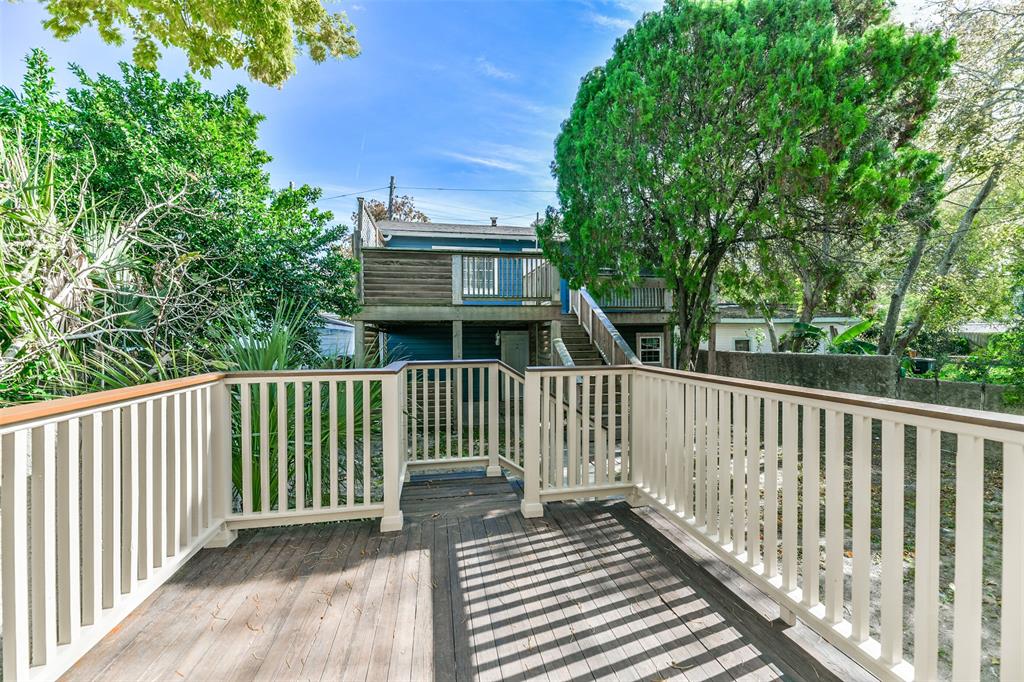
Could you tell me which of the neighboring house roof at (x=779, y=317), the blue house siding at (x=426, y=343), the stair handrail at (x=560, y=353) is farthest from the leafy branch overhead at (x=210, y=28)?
the neighboring house roof at (x=779, y=317)

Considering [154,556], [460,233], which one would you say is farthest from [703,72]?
[460,233]

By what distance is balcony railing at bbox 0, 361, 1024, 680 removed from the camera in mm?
1296

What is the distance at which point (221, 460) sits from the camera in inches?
104

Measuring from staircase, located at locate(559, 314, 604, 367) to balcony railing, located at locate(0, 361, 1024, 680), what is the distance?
204 inches

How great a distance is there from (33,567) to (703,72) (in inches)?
247

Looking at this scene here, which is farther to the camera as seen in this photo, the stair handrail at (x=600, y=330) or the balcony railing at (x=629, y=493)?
the stair handrail at (x=600, y=330)

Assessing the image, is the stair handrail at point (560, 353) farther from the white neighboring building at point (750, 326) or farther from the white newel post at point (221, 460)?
the white neighboring building at point (750, 326)

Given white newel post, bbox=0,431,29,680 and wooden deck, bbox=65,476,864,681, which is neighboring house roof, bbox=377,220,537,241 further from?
white newel post, bbox=0,431,29,680

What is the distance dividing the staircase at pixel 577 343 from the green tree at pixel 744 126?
9.64ft

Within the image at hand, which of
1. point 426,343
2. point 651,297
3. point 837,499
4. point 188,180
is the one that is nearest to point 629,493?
point 837,499

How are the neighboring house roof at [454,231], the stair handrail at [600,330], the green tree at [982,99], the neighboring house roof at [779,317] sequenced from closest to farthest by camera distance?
the green tree at [982,99] < the stair handrail at [600,330] < the neighboring house roof at [454,231] < the neighboring house roof at [779,317]

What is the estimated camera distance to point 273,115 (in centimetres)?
748

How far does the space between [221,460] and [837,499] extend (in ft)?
10.5

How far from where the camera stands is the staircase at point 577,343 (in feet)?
27.6
